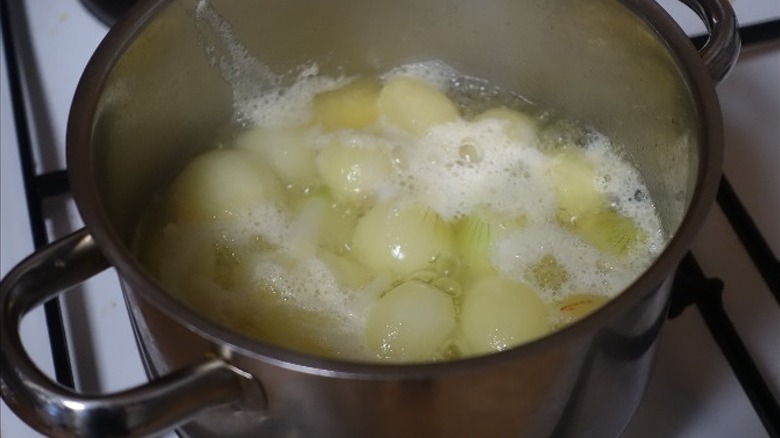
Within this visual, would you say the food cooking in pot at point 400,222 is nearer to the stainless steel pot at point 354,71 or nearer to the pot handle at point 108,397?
the stainless steel pot at point 354,71

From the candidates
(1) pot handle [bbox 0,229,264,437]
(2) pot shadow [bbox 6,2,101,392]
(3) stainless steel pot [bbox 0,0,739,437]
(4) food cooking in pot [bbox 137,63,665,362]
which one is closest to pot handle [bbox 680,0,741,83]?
(3) stainless steel pot [bbox 0,0,739,437]

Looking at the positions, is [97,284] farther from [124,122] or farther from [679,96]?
[679,96]

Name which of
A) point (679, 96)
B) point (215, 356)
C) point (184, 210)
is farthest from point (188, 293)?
point (679, 96)

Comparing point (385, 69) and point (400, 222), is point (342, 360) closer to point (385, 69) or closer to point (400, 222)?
point (400, 222)

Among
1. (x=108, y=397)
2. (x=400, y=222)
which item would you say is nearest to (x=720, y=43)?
(x=400, y=222)

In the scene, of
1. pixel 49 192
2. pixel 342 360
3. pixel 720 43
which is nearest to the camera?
pixel 342 360

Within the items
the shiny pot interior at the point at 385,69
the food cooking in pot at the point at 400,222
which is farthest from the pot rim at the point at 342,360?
the food cooking in pot at the point at 400,222

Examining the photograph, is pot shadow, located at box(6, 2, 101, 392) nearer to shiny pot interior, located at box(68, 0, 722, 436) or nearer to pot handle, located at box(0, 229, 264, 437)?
shiny pot interior, located at box(68, 0, 722, 436)
